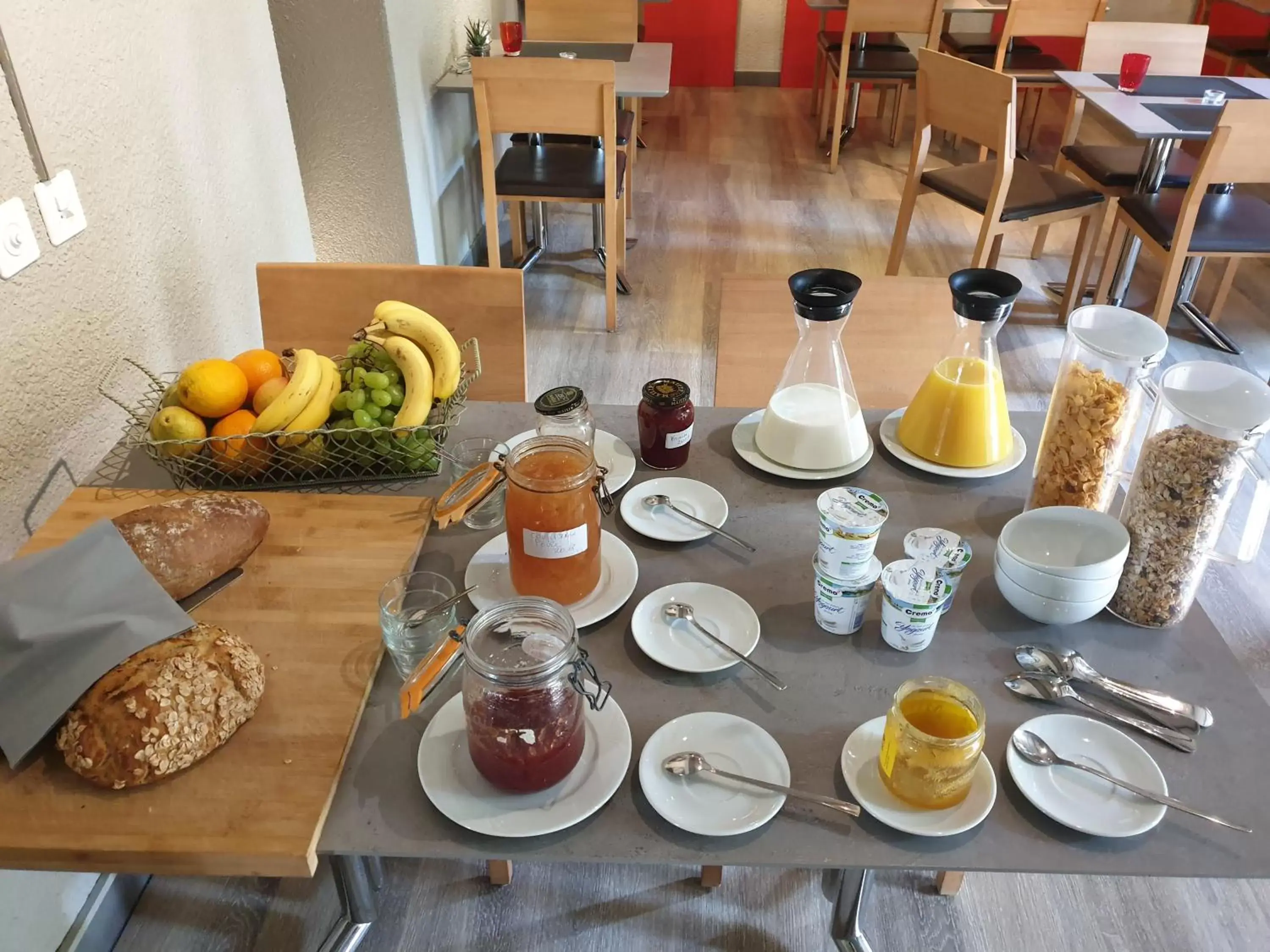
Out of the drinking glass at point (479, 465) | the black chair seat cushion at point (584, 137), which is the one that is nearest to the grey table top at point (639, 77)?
the black chair seat cushion at point (584, 137)

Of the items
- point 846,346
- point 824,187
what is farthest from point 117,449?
point 824,187

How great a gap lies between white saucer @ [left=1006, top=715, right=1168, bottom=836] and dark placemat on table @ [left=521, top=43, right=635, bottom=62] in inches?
119

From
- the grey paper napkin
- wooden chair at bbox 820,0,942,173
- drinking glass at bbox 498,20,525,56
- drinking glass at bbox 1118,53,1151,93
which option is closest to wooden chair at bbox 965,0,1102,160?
wooden chair at bbox 820,0,942,173

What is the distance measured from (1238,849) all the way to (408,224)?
274 cm

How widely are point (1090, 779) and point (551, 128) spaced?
247 cm

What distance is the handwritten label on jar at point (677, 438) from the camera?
1193 mm

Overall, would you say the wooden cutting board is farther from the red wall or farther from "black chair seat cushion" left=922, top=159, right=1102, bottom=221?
the red wall

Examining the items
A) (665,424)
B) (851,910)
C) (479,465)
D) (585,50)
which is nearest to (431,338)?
(479,465)

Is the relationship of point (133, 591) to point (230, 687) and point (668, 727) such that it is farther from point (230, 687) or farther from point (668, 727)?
point (668, 727)

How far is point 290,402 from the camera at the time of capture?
1.16 meters

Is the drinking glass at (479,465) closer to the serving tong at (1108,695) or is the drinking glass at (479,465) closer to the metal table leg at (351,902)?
the metal table leg at (351,902)

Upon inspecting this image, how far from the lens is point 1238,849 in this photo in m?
0.75

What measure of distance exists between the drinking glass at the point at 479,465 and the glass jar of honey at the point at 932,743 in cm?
52

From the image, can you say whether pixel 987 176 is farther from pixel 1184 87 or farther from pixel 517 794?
pixel 517 794
